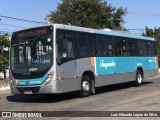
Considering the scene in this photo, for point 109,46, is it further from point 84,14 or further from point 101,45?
point 84,14

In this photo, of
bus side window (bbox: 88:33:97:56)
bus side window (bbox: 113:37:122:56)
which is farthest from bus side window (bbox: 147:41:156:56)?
bus side window (bbox: 88:33:97:56)

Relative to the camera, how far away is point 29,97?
18.0 m

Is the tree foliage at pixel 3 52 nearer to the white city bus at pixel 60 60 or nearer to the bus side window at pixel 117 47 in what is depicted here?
the bus side window at pixel 117 47

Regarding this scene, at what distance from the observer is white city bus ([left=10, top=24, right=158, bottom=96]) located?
50.1ft

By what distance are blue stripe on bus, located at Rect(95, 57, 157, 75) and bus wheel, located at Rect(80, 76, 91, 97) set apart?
0.91m

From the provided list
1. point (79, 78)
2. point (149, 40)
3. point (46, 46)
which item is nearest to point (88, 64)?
point (79, 78)

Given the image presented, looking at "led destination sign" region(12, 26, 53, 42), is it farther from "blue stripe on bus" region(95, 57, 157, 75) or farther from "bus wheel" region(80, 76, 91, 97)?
"blue stripe on bus" region(95, 57, 157, 75)

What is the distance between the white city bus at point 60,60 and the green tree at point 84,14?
2473cm

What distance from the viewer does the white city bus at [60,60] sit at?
1528 centimetres

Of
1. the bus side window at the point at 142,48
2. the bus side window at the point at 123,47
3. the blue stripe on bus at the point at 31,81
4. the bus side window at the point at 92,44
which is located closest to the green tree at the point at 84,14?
the bus side window at the point at 142,48

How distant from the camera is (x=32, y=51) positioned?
51.4ft

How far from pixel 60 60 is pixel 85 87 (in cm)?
223

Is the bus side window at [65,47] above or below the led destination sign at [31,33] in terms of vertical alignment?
below

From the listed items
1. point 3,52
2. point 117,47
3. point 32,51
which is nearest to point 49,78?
point 32,51
